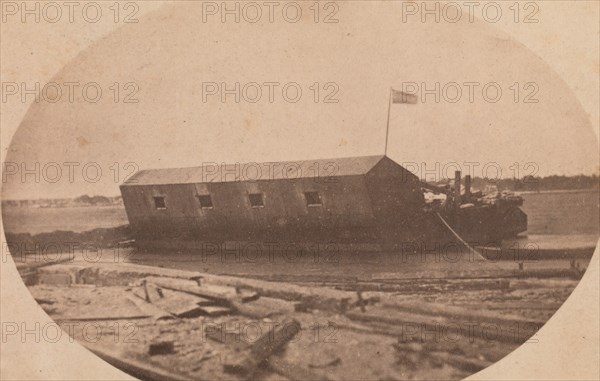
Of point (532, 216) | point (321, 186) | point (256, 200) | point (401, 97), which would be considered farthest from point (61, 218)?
point (532, 216)

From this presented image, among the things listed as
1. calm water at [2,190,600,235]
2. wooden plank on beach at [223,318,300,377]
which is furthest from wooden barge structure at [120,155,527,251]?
wooden plank on beach at [223,318,300,377]

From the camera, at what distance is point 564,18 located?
13.0ft

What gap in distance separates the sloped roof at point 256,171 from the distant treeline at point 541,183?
69cm

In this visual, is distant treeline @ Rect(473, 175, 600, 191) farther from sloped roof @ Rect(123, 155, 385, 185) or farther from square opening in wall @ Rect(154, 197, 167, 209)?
square opening in wall @ Rect(154, 197, 167, 209)

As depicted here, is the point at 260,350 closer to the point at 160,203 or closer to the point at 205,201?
the point at 205,201

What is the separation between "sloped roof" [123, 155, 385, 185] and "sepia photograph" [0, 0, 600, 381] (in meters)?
0.01

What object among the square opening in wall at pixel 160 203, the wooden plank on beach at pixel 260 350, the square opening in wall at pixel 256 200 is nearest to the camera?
the wooden plank on beach at pixel 260 350

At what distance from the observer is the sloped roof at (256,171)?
3793mm

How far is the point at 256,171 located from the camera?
12.8ft

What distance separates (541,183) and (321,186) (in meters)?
1.37

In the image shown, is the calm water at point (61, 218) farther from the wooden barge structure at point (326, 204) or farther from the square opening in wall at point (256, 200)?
the square opening in wall at point (256, 200)

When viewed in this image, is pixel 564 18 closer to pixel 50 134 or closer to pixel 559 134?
pixel 559 134

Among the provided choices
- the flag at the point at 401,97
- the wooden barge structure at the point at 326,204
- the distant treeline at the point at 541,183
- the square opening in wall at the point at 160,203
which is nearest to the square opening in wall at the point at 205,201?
the wooden barge structure at the point at 326,204

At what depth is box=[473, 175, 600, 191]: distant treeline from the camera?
379cm
